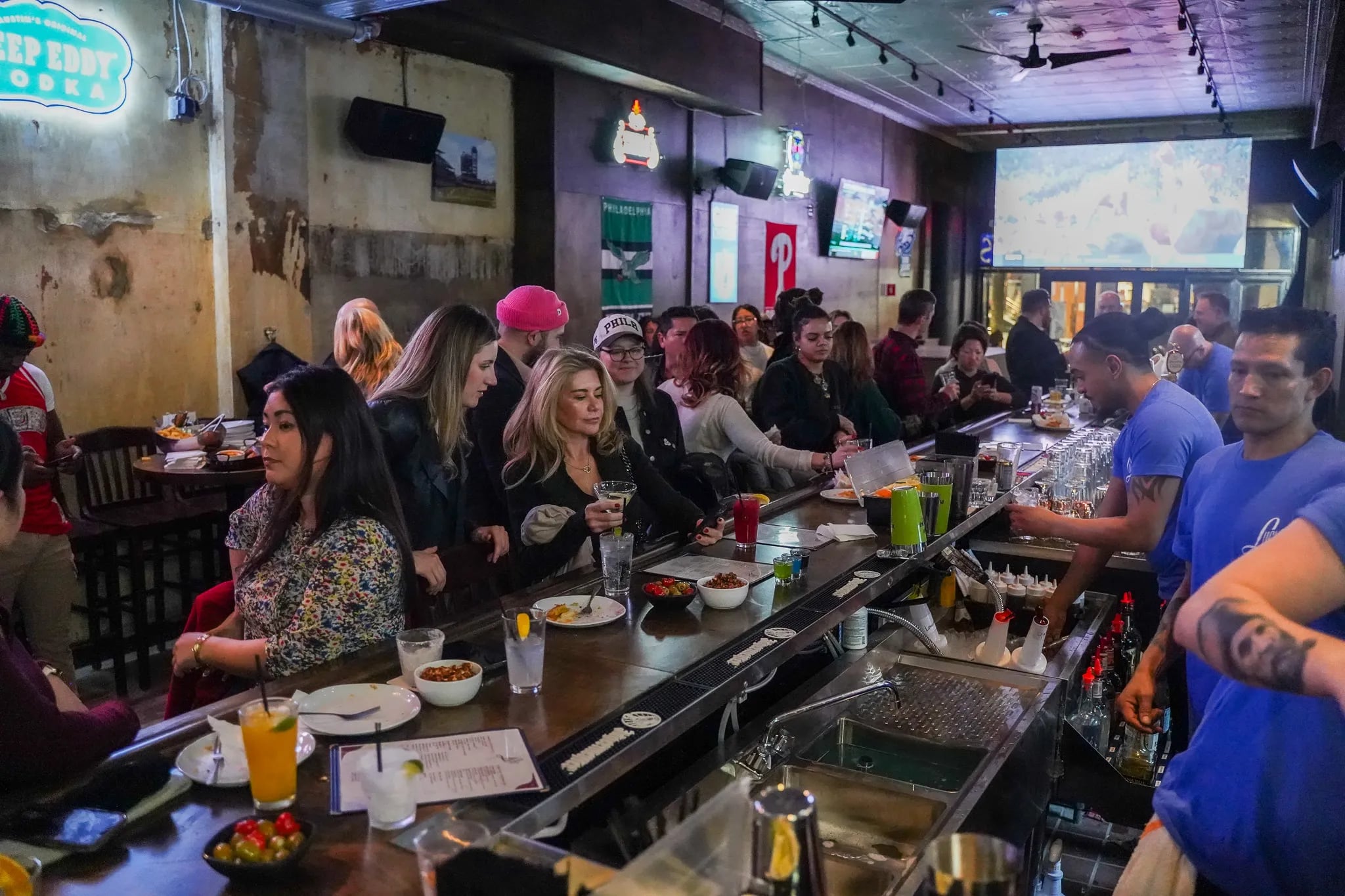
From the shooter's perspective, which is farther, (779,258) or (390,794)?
(779,258)

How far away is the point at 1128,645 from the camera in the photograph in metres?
3.65

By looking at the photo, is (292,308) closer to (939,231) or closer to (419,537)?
(419,537)

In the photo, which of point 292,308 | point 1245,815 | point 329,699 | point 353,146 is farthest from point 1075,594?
point 353,146

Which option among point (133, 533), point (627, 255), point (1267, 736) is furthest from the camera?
point (627, 255)

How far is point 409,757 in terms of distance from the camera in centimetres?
159

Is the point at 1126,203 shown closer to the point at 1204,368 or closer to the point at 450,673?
the point at 1204,368

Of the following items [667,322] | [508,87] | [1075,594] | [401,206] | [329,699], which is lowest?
[1075,594]

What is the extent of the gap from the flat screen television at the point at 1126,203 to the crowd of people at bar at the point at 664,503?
8653 millimetres

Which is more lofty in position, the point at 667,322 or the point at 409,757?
the point at 667,322

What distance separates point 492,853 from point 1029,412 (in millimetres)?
6486

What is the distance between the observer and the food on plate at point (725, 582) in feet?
8.02

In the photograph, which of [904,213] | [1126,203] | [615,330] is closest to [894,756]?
[615,330]

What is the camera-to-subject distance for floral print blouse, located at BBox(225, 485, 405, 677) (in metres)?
2.11

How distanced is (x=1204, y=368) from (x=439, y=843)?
6.31 m
